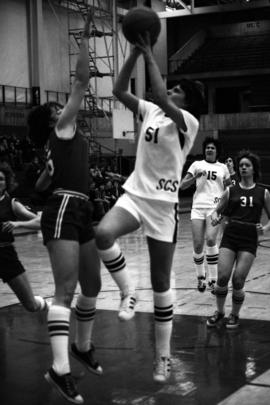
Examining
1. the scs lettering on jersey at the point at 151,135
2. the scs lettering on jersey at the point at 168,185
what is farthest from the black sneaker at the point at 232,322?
the scs lettering on jersey at the point at 151,135

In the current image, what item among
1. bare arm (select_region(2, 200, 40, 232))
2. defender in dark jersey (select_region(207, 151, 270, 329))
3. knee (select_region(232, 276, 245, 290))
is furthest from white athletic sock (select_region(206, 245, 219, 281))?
bare arm (select_region(2, 200, 40, 232))

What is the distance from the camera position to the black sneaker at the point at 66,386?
4168 mm

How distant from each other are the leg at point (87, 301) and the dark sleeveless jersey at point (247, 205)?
7.96 ft

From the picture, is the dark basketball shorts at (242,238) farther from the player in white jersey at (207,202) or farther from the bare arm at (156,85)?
the bare arm at (156,85)

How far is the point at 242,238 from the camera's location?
672 cm

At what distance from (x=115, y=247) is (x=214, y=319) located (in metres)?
2.42

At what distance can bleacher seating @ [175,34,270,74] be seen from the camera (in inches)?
1352

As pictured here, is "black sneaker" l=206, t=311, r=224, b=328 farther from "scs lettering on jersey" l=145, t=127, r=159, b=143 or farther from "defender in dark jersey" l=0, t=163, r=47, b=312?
"scs lettering on jersey" l=145, t=127, r=159, b=143

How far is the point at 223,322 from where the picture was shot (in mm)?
6887

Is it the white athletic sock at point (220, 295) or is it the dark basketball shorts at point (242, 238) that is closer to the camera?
the dark basketball shorts at point (242, 238)

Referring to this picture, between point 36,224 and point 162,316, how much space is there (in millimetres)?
1191

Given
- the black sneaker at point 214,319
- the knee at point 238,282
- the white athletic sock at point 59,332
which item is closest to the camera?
the white athletic sock at point 59,332

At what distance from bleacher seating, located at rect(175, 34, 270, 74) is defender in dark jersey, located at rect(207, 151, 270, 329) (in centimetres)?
2800

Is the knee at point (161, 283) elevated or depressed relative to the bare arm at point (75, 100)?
depressed
